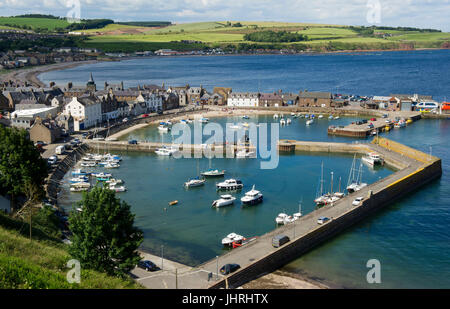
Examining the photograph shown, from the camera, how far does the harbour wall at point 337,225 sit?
60.6 ft

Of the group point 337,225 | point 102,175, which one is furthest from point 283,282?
point 102,175

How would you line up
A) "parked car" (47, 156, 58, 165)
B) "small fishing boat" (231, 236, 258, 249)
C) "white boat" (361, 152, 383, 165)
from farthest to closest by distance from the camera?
1. "white boat" (361, 152, 383, 165)
2. "parked car" (47, 156, 58, 165)
3. "small fishing boat" (231, 236, 258, 249)

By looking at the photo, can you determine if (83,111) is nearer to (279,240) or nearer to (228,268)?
(279,240)

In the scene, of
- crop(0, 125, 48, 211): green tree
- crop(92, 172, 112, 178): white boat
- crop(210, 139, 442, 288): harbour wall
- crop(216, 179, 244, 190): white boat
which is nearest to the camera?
crop(210, 139, 442, 288): harbour wall

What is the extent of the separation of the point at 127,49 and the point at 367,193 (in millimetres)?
170253

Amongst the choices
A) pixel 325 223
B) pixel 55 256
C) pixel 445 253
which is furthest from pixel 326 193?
pixel 55 256

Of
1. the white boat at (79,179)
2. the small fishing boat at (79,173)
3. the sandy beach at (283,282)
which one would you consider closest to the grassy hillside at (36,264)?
the sandy beach at (283,282)

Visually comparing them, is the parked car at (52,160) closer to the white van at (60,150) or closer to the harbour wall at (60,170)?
the harbour wall at (60,170)

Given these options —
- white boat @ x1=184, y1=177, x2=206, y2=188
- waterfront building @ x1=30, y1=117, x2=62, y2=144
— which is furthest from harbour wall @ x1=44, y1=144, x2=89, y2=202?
white boat @ x1=184, y1=177, x2=206, y2=188

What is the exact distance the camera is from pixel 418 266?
67.1ft

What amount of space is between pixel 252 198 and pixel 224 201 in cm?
173

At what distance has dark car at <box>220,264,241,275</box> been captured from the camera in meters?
17.8

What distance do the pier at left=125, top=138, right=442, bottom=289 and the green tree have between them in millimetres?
9147

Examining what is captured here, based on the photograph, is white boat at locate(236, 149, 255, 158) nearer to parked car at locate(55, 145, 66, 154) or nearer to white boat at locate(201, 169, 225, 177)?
white boat at locate(201, 169, 225, 177)
